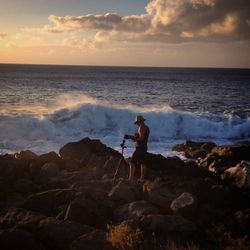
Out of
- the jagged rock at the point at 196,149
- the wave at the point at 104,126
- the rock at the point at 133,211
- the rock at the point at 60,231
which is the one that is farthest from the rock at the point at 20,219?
the wave at the point at 104,126

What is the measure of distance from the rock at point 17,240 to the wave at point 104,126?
14980 mm

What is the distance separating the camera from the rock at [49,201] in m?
8.41

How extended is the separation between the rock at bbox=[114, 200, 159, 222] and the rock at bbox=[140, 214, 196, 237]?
296 millimetres

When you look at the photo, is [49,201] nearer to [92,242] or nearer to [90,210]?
[90,210]

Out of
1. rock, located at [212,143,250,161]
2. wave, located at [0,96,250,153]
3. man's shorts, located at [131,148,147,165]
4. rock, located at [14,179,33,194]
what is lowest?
wave, located at [0,96,250,153]

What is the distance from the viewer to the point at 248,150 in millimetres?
16266

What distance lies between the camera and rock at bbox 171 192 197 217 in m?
8.21

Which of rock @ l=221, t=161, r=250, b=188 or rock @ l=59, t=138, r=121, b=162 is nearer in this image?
rock @ l=221, t=161, r=250, b=188

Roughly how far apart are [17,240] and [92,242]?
1.22 meters

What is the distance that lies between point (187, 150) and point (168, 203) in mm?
11158

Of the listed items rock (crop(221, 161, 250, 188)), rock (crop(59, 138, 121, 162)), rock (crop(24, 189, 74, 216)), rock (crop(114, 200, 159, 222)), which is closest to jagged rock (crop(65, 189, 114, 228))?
rock (crop(114, 200, 159, 222))

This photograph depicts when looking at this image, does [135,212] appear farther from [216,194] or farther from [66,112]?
[66,112]

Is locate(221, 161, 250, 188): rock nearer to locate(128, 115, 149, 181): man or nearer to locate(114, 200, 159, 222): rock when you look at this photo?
locate(128, 115, 149, 181): man

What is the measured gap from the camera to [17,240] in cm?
640
